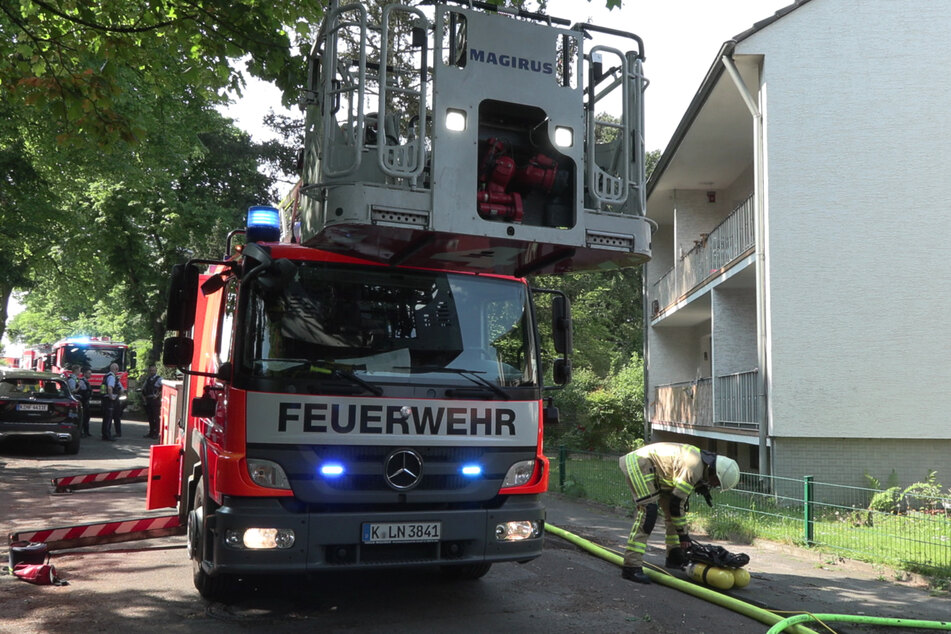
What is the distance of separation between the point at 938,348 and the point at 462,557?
35.0 ft

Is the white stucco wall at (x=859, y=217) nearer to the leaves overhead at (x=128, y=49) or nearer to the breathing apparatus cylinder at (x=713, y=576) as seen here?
the breathing apparatus cylinder at (x=713, y=576)

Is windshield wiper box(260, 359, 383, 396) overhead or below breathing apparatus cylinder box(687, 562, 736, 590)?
overhead

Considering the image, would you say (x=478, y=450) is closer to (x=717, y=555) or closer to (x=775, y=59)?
(x=717, y=555)

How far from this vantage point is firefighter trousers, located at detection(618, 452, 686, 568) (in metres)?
7.01

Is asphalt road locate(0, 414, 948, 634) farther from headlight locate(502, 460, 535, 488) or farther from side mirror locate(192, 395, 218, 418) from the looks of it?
side mirror locate(192, 395, 218, 418)

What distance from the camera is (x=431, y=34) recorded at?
19.0 ft

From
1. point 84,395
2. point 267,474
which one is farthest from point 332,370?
point 84,395

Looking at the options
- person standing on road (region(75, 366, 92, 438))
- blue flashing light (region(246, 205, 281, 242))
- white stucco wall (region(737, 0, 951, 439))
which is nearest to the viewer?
blue flashing light (region(246, 205, 281, 242))

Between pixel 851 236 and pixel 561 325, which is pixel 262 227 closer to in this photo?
pixel 561 325

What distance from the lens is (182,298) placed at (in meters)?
5.52

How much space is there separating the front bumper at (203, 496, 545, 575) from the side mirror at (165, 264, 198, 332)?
4.14 feet

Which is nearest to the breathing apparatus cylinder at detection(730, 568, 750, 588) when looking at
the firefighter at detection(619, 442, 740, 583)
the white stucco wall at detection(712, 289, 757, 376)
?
the firefighter at detection(619, 442, 740, 583)

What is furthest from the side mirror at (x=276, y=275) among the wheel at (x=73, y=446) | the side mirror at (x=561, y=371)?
the wheel at (x=73, y=446)

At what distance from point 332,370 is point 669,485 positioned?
11.2 ft
